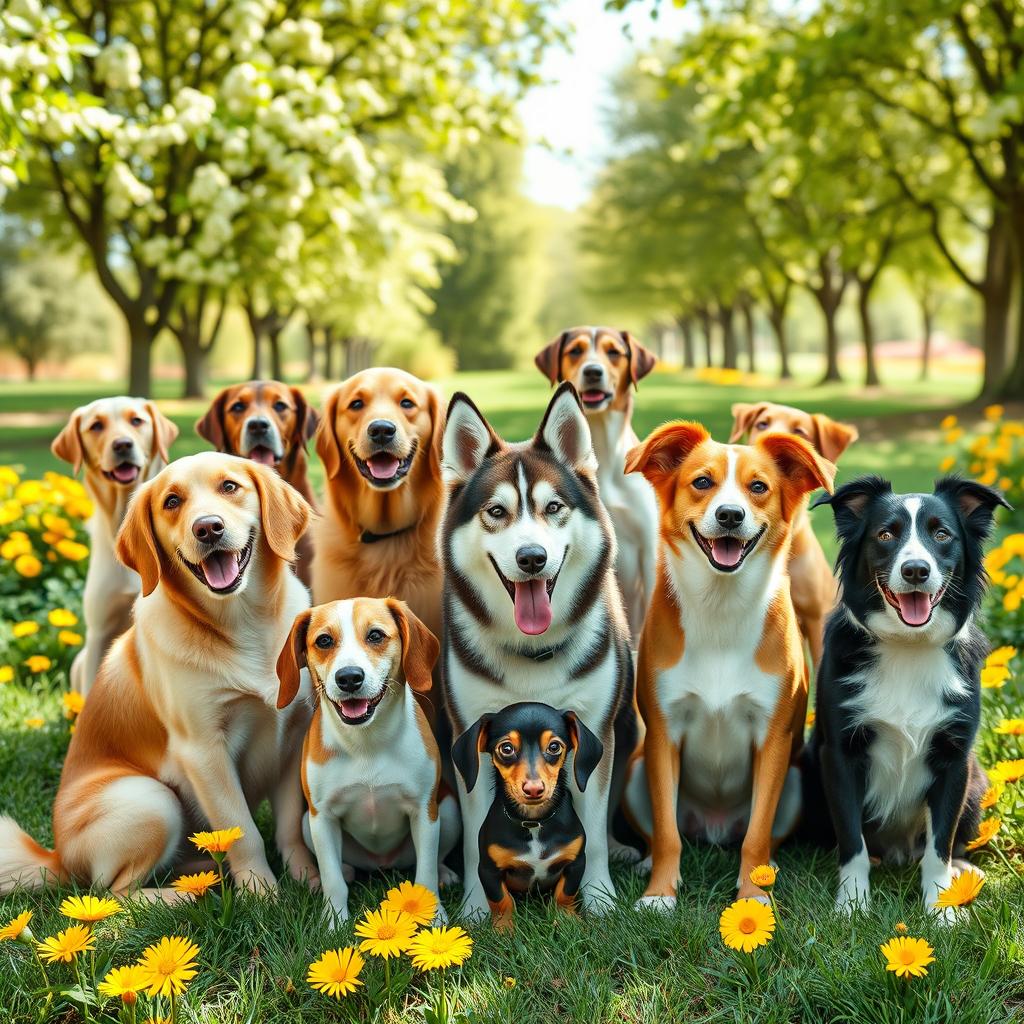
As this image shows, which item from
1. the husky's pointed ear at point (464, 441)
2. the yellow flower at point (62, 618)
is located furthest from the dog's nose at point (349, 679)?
the yellow flower at point (62, 618)

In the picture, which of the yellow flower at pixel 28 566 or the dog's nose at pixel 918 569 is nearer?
the dog's nose at pixel 918 569

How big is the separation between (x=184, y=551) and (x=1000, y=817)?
334cm

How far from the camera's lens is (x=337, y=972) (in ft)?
8.93

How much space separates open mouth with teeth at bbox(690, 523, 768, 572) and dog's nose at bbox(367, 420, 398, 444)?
4.78 feet

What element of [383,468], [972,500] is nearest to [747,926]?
[972,500]

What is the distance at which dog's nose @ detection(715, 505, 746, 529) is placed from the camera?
327 cm

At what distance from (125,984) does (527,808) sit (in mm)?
1316

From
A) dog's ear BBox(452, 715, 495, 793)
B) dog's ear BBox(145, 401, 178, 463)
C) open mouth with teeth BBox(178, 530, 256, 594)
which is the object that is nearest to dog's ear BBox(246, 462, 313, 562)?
open mouth with teeth BBox(178, 530, 256, 594)

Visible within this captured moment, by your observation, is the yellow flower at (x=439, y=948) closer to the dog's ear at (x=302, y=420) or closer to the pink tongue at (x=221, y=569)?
the pink tongue at (x=221, y=569)

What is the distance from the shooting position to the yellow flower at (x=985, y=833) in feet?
11.7

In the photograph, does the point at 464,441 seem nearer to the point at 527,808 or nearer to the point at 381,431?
the point at 381,431

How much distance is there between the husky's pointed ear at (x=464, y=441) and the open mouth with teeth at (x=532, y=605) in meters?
0.38

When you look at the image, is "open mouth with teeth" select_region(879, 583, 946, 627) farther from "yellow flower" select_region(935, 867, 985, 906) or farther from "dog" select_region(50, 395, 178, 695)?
"dog" select_region(50, 395, 178, 695)

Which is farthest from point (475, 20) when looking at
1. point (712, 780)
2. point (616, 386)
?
point (712, 780)
